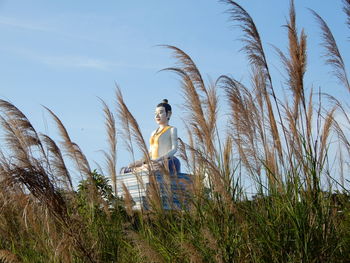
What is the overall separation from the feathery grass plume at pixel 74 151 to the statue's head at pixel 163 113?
8848 mm

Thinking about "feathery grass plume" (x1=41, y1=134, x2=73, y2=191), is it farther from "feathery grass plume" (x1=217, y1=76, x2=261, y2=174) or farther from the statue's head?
the statue's head

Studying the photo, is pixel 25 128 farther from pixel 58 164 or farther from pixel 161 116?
pixel 161 116

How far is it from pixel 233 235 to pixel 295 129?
925mm

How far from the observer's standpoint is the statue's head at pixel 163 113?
14906 mm

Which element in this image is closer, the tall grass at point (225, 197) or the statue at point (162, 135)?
the tall grass at point (225, 197)

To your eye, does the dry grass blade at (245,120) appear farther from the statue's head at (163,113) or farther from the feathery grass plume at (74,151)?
the statue's head at (163,113)

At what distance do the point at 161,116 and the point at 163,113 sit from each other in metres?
0.10

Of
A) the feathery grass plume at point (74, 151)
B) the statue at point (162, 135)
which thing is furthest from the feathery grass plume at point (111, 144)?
the statue at point (162, 135)

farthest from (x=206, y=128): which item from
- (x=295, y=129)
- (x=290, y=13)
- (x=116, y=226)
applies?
(x=116, y=226)

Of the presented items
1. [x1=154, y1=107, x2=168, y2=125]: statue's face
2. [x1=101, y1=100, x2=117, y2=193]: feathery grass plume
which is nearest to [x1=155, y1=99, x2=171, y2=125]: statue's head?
[x1=154, y1=107, x2=168, y2=125]: statue's face

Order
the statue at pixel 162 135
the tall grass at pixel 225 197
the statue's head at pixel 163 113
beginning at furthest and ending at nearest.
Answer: the statue's head at pixel 163 113 → the statue at pixel 162 135 → the tall grass at pixel 225 197

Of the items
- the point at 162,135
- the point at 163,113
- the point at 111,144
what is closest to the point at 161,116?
the point at 163,113

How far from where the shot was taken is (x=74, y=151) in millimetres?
6039

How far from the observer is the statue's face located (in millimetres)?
14898
